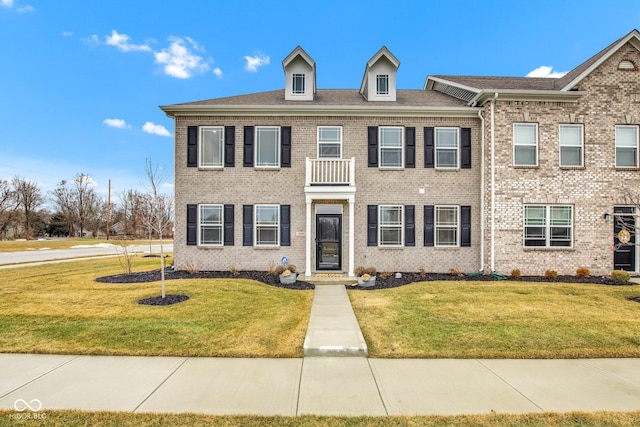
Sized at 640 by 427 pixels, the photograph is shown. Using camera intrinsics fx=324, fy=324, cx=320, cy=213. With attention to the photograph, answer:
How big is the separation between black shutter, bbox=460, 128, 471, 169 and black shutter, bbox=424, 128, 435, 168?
113 centimetres

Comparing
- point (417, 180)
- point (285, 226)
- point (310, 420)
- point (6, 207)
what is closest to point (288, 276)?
point (285, 226)

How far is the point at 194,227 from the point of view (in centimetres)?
1265

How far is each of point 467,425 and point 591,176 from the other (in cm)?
1279

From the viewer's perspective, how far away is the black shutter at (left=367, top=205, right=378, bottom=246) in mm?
12508

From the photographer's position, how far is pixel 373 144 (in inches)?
494

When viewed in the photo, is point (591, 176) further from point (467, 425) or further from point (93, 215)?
point (93, 215)

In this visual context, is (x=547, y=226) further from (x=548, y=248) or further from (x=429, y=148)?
(x=429, y=148)

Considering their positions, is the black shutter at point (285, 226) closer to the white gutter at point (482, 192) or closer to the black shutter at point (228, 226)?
Result: the black shutter at point (228, 226)

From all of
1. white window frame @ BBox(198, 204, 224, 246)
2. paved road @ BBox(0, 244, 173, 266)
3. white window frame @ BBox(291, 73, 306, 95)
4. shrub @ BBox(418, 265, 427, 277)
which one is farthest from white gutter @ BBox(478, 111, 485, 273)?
paved road @ BBox(0, 244, 173, 266)

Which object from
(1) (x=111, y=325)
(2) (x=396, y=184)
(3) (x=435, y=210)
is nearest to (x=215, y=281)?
(1) (x=111, y=325)

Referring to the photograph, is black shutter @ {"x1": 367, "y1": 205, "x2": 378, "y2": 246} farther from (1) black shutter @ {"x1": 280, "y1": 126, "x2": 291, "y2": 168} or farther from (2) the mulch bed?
(1) black shutter @ {"x1": 280, "y1": 126, "x2": 291, "y2": 168}

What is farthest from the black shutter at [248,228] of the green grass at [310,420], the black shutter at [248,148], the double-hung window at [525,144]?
the double-hung window at [525,144]

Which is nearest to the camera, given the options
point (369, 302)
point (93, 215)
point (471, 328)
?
point (471, 328)

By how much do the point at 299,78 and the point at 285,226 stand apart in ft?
20.5
